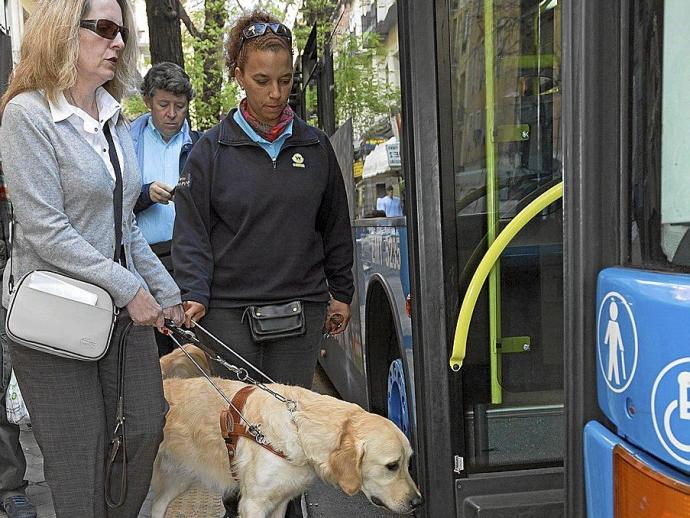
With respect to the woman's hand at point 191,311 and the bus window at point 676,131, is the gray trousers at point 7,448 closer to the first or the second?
the woman's hand at point 191,311

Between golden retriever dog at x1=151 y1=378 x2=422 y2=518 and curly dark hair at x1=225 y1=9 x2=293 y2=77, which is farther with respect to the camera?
curly dark hair at x1=225 y1=9 x2=293 y2=77

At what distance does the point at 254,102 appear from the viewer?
326 centimetres

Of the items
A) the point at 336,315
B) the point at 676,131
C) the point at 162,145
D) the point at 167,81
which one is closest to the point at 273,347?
the point at 336,315

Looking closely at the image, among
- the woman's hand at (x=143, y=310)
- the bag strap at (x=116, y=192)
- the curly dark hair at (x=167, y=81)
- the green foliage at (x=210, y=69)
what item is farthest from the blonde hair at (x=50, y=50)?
the green foliage at (x=210, y=69)

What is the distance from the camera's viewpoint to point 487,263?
2.85 m

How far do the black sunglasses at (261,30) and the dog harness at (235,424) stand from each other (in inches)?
52.9

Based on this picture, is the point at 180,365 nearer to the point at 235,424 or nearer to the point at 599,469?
the point at 235,424

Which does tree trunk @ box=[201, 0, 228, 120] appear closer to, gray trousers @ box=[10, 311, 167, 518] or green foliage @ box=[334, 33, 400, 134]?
green foliage @ box=[334, 33, 400, 134]

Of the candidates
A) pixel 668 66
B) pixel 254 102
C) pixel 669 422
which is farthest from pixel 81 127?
pixel 669 422

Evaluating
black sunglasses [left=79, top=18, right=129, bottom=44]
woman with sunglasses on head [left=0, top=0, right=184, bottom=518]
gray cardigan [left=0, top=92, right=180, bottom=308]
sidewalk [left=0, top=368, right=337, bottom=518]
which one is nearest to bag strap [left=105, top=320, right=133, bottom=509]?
woman with sunglasses on head [left=0, top=0, right=184, bottom=518]

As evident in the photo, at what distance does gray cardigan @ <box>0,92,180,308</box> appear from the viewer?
2.42 meters

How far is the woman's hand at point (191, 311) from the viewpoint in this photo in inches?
125

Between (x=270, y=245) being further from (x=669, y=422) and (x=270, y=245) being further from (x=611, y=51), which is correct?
(x=669, y=422)

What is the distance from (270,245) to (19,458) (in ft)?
5.64
